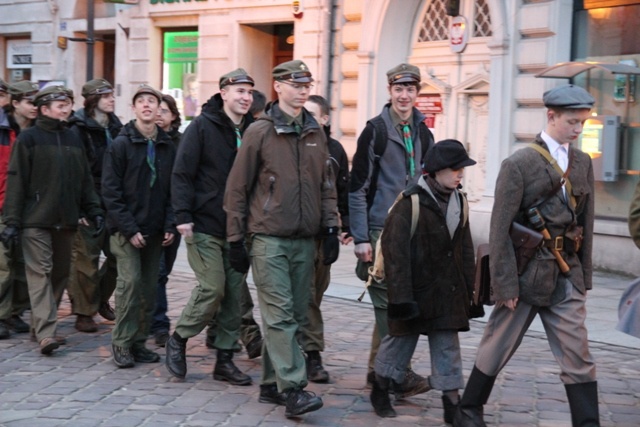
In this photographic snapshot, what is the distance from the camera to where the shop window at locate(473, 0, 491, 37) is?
14.8 metres

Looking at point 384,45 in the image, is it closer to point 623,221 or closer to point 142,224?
point 623,221

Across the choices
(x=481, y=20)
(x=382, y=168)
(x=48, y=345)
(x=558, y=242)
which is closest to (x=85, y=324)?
(x=48, y=345)

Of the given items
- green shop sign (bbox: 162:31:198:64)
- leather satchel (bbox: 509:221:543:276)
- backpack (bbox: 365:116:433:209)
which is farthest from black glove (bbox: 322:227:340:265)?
green shop sign (bbox: 162:31:198:64)

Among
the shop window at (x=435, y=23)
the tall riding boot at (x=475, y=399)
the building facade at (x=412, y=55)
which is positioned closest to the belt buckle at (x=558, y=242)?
the tall riding boot at (x=475, y=399)

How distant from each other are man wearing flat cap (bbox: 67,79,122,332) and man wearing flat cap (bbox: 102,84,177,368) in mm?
1172

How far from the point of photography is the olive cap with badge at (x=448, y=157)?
6.05 meters

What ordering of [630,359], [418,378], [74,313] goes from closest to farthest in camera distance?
[418,378]
[630,359]
[74,313]

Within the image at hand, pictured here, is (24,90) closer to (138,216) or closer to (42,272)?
(42,272)

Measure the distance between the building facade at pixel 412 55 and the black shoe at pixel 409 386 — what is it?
21.2 feet

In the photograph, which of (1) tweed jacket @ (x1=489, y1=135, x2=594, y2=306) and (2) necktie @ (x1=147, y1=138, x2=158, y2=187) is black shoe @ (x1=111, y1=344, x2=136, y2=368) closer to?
(2) necktie @ (x1=147, y1=138, x2=158, y2=187)

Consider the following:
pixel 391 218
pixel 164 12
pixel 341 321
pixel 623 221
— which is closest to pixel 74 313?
pixel 341 321

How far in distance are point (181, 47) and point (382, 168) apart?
532 inches

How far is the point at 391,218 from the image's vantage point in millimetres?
6129

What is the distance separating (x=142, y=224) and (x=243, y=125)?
39.9 inches
